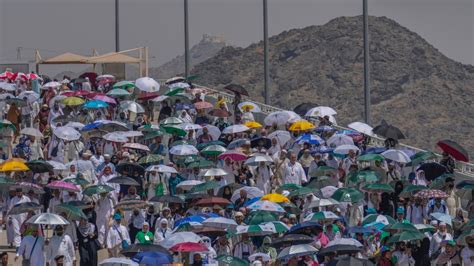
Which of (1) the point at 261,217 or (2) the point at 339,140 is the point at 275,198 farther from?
(2) the point at 339,140

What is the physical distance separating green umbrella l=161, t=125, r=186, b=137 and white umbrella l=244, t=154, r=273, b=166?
3.65m

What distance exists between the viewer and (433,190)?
29781mm

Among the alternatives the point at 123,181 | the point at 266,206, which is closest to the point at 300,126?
the point at 123,181

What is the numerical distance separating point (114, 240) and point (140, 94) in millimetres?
16098

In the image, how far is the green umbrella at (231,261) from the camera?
24031 mm

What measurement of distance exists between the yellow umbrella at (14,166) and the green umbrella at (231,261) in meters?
8.51

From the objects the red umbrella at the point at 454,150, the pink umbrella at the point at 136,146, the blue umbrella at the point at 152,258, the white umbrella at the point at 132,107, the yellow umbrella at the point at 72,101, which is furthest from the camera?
the white umbrella at the point at 132,107

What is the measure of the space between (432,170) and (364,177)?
1726 mm

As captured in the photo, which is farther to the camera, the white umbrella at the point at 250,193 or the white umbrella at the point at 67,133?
the white umbrella at the point at 67,133

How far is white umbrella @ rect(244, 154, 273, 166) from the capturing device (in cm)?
3259

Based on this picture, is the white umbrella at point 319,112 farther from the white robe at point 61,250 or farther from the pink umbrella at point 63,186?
the white robe at point 61,250

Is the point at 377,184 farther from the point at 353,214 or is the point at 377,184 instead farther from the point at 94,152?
the point at 94,152

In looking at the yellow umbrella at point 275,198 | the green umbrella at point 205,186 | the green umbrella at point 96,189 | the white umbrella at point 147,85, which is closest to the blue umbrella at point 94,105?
the white umbrella at point 147,85

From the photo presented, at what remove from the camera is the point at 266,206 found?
27.6 m
